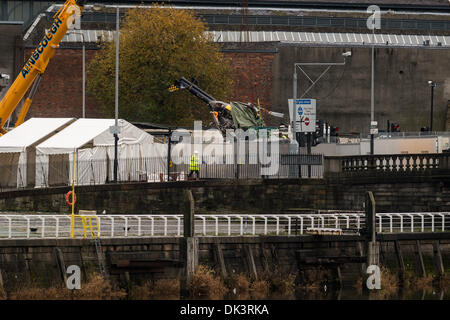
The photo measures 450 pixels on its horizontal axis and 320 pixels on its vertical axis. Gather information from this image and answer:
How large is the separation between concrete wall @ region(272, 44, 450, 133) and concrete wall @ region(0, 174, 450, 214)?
29.0 m

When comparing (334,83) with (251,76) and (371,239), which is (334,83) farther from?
(371,239)

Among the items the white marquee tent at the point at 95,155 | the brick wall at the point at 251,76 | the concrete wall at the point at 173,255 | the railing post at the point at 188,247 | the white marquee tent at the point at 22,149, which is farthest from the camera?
the brick wall at the point at 251,76

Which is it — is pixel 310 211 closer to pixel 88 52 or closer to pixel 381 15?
pixel 88 52

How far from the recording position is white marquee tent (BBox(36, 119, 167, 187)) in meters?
54.3

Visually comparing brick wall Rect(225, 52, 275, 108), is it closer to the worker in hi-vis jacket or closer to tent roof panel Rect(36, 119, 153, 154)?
tent roof panel Rect(36, 119, 153, 154)

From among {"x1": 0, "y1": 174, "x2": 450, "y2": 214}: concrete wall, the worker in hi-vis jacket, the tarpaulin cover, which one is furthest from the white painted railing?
the tarpaulin cover

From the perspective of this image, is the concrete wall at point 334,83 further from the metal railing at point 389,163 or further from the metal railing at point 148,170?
the metal railing at point 389,163

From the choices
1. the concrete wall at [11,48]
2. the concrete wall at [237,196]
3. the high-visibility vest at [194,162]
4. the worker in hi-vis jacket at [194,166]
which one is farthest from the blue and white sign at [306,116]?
the concrete wall at [11,48]

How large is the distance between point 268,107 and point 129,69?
12.2 metres

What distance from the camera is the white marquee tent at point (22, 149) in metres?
54.0

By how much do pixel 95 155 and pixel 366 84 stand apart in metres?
30.8

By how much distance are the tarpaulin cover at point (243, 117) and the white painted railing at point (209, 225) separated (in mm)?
16391

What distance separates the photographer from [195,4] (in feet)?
314
